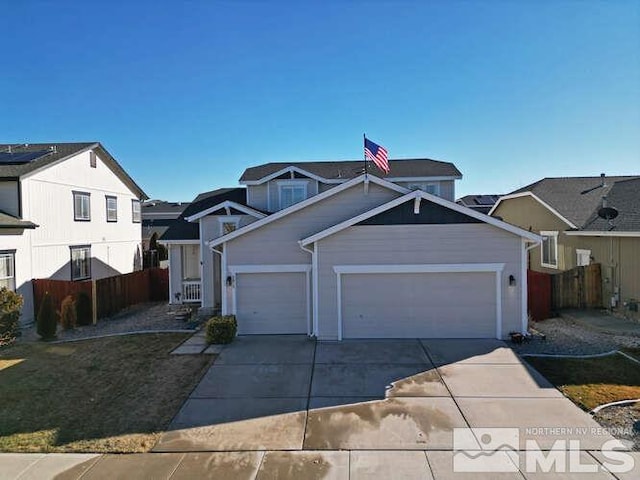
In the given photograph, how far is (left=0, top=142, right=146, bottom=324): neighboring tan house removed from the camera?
14766 mm

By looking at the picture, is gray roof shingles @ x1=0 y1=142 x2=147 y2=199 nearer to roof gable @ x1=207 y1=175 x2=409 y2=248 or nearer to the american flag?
roof gable @ x1=207 y1=175 x2=409 y2=248

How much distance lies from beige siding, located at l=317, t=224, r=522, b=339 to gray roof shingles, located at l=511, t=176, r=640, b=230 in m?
5.77

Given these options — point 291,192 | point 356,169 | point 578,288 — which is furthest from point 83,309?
point 578,288

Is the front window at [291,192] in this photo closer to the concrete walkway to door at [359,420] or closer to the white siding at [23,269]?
the concrete walkway to door at [359,420]

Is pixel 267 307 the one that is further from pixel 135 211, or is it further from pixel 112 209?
pixel 135 211

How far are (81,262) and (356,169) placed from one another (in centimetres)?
1408

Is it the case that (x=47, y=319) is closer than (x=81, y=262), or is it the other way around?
(x=47, y=319)

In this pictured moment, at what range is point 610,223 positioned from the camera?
14094 millimetres

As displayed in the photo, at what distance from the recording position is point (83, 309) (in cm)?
1434

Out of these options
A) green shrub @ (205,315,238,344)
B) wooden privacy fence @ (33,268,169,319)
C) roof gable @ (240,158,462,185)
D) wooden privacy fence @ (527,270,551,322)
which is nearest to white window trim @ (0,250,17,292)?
wooden privacy fence @ (33,268,169,319)

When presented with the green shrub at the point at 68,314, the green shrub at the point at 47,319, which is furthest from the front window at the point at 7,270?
the green shrub at the point at 47,319

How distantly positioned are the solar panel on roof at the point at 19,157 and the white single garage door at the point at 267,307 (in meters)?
11.9

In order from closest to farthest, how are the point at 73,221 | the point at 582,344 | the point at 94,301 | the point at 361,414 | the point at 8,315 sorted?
the point at 361,414 → the point at 582,344 → the point at 8,315 → the point at 94,301 → the point at 73,221

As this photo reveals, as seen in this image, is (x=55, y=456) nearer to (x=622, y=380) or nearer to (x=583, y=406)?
(x=583, y=406)
